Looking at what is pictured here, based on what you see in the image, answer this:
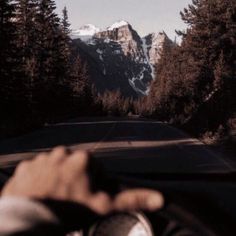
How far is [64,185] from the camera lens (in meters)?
1.77

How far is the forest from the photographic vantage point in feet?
159

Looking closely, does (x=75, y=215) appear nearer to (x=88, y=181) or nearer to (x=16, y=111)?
(x=88, y=181)

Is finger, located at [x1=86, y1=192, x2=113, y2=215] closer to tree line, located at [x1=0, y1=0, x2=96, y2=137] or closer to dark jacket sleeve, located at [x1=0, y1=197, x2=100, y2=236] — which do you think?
dark jacket sleeve, located at [x1=0, y1=197, x2=100, y2=236]

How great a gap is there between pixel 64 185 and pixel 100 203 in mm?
98

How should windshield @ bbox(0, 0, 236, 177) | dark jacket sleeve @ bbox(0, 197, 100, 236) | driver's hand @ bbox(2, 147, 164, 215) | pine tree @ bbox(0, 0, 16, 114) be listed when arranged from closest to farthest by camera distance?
dark jacket sleeve @ bbox(0, 197, 100, 236), driver's hand @ bbox(2, 147, 164, 215), windshield @ bbox(0, 0, 236, 177), pine tree @ bbox(0, 0, 16, 114)

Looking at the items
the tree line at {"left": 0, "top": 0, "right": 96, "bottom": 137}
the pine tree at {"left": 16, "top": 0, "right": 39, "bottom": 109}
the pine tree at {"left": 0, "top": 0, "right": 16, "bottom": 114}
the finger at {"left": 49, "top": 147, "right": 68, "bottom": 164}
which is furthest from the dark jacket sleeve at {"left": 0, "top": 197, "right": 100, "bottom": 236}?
the pine tree at {"left": 16, "top": 0, "right": 39, "bottom": 109}

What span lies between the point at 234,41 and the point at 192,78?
4927mm

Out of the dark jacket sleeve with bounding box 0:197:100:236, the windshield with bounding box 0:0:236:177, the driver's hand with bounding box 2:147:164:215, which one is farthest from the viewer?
the windshield with bounding box 0:0:236:177

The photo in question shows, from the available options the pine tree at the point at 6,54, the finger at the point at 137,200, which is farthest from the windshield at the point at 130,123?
the finger at the point at 137,200

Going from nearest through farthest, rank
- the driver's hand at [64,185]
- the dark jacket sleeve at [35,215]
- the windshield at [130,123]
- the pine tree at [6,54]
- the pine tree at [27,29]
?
1. the dark jacket sleeve at [35,215]
2. the driver's hand at [64,185]
3. the windshield at [130,123]
4. the pine tree at [6,54]
5. the pine tree at [27,29]

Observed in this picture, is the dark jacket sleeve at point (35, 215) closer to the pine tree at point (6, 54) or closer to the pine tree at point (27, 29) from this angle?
the pine tree at point (6, 54)

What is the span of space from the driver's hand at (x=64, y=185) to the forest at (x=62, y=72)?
101 feet

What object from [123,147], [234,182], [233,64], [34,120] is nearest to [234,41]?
[233,64]

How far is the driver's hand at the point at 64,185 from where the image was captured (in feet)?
5.78
